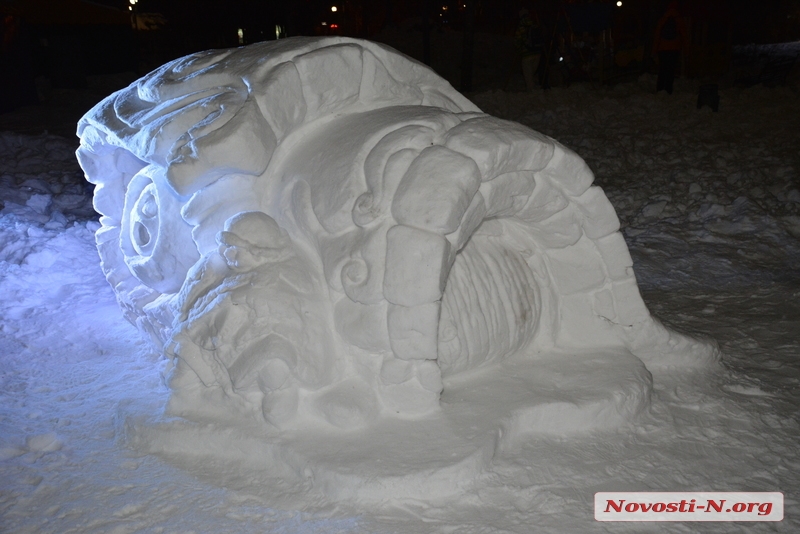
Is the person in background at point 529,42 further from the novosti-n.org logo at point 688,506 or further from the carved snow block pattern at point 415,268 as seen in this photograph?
the novosti-n.org logo at point 688,506

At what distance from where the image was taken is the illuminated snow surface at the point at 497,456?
7.23ft

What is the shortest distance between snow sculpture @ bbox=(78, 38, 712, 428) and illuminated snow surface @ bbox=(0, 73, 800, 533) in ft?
1.00

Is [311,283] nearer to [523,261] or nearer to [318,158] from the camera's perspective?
[318,158]

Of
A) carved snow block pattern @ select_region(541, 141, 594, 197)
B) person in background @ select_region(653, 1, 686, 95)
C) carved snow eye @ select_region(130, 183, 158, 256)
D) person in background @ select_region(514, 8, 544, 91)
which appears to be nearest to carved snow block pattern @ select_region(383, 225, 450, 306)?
carved snow block pattern @ select_region(541, 141, 594, 197)

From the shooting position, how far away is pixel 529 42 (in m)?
11.5

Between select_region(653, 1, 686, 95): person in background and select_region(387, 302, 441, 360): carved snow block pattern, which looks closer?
select_region(387, 302, 441, 360): carved snow block pattern

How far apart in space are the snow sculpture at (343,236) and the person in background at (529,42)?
29.0 feet

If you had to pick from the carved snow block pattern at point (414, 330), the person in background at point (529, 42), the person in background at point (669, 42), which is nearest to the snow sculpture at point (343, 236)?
the carved snow block pattern at point (414, 330)

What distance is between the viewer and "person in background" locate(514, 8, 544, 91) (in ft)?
37.2

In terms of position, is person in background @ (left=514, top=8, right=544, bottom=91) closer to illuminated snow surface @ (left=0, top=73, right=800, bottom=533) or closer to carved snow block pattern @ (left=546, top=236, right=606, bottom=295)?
illuminated snow surface @ (left=0, top=73, right=800, bottom=533)

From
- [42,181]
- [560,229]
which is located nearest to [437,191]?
[560,229]

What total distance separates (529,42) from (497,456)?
33.8 ft

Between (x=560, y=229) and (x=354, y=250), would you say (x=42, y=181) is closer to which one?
(x=354, y=250)

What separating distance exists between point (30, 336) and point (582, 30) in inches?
465
